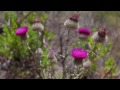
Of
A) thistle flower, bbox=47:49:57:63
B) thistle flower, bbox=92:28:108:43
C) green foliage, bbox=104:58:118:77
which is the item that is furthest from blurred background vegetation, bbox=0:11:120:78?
thistle flower, bbox=92:28:108:43

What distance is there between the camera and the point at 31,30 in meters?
4.66

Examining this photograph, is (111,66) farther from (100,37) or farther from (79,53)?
(79,53)

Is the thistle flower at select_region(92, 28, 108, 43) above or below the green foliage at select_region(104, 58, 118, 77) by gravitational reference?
above

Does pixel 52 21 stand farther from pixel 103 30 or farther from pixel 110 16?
pixel 103 30

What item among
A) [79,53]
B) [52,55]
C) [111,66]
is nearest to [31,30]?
[111,66]

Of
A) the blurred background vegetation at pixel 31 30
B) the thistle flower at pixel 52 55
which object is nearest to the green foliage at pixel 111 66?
the blurred background vegetation at pixel 31 30

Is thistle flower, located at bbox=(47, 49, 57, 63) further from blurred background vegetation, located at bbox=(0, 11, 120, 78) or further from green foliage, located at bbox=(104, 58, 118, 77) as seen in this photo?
green foliage, located at bbox=(104, 58, 118, 77)

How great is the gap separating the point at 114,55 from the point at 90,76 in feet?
5.42

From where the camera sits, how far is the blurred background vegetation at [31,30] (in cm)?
480

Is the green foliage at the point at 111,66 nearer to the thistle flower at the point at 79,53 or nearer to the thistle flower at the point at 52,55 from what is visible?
the thistle flower at the point at 52,55

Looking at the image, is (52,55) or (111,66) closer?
(52,55)

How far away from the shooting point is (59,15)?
617cm

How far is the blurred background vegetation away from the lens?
480 cm
